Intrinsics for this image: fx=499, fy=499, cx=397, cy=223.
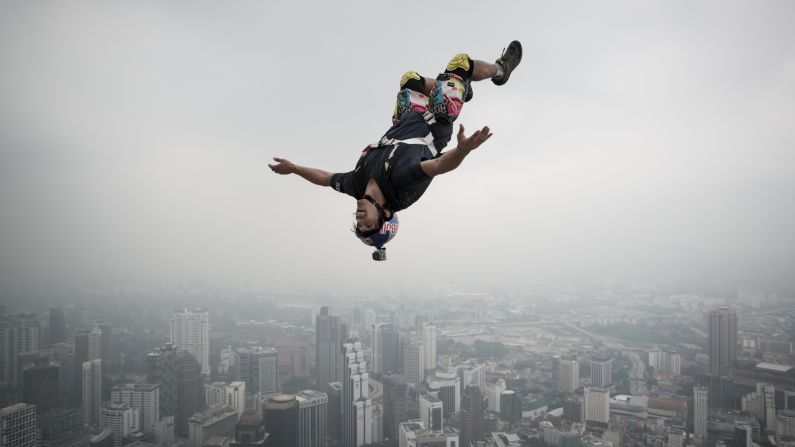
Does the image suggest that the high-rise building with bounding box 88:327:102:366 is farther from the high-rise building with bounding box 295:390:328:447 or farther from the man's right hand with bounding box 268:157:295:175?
the man's right hand with bounding box 268:157:295:175

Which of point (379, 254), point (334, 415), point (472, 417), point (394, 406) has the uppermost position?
point (379, 254)

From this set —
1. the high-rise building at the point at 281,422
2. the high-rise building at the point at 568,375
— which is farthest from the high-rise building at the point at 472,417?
the high-rise building at the point at 281,422

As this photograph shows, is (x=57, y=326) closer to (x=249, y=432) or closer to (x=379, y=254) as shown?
(x=249, y=432)

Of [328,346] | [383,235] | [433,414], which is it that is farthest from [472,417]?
[383,235]

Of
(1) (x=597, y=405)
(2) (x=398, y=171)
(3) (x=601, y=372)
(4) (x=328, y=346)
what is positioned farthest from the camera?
(4) (x=328, y=346)

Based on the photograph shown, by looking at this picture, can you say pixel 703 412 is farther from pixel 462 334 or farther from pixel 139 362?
pixel 139 362

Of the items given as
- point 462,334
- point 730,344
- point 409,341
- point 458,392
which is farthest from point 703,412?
point 409,341
